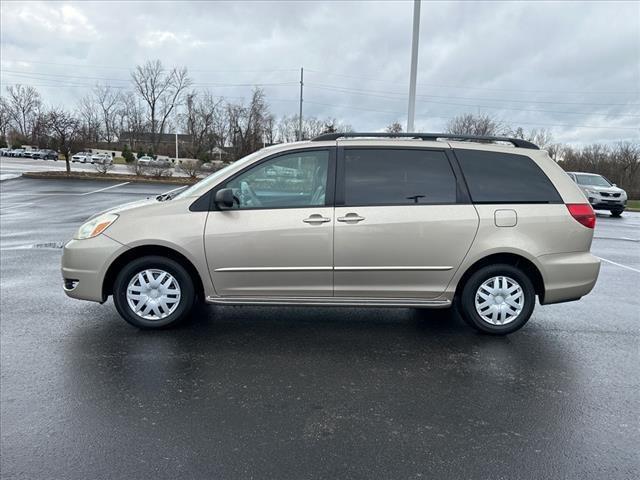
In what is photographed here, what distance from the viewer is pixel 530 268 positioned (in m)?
4.55

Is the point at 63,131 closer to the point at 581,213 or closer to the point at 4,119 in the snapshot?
the point at 581,213

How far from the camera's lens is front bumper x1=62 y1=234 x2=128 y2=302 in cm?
430

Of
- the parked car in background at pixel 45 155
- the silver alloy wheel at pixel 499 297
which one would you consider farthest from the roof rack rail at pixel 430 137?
the parked car in background at pixel 45 155

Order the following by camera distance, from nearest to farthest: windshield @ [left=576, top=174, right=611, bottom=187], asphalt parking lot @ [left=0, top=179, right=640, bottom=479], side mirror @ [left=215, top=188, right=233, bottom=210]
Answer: asphalt parking lot @ [left=0, top=179, right=640, bottom=479] < side mirror @ [left=215, top=188, right=233, bottom=210] < windshield @ [left=576, top=174, right=611, bottom=187]

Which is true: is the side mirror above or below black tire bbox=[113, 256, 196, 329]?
above

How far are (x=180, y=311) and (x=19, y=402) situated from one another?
5.08 feet

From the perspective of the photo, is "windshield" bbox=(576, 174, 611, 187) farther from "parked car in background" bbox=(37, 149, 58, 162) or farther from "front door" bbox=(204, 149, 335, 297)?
"parked car in background" bbox=(37, 149, 58, 162)

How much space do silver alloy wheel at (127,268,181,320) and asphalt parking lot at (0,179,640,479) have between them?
0.75ft

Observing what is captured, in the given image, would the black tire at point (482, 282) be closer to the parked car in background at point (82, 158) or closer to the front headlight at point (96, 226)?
the front headlight at point (96, 226)

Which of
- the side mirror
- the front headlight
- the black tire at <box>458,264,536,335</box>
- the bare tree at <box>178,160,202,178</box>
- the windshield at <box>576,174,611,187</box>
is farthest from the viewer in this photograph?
the bare tree at <box>178,160,202,178</box>

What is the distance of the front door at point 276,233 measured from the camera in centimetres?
428

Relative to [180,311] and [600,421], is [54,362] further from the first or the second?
[600,421]

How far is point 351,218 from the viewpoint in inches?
169

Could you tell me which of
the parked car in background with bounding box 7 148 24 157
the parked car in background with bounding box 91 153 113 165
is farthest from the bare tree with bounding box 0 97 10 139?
the parked car in background with bounding box 91 153 113 165
